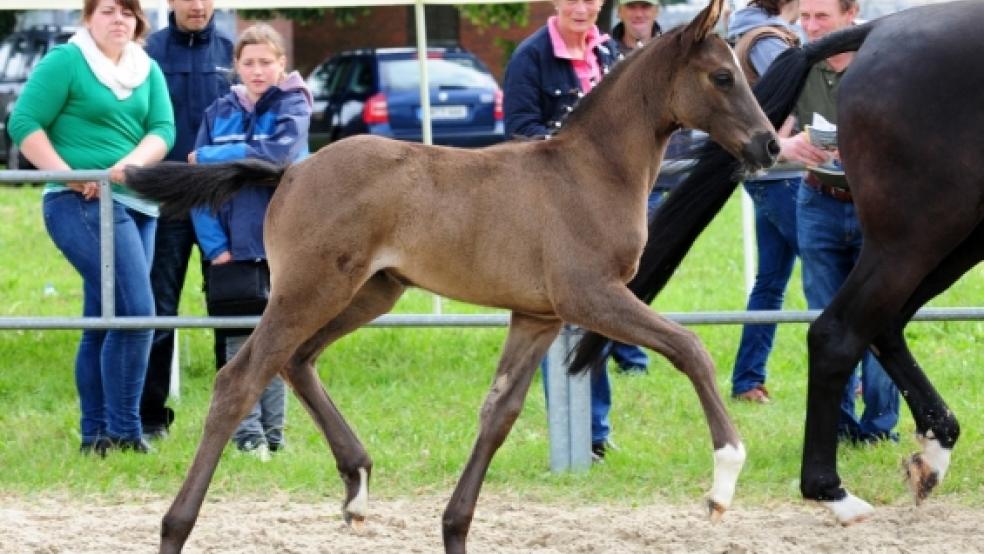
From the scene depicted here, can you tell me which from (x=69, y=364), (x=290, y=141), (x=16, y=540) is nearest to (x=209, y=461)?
(x=16, y=540)

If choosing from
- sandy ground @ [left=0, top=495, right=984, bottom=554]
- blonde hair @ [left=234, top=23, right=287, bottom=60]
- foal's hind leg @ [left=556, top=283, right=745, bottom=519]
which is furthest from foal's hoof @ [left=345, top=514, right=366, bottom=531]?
blonde hair @ [left=234, top=23, right=287, bottom=60]

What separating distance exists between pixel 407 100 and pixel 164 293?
42.0 ft

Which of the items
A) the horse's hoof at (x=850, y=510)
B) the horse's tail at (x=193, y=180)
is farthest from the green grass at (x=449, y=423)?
the horse's tail at (x=193, y=180)

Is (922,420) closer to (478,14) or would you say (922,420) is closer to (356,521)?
(356,521)

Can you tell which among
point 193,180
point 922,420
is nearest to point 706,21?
point 193,180

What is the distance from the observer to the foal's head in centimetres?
492

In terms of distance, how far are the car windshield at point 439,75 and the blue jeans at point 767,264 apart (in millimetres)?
12657

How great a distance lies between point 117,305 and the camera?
6.86 m

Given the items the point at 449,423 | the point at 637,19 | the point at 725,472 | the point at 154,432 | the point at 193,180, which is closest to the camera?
the point at 725,472

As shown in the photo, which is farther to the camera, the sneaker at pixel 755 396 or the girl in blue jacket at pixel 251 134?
the sneaker at pixel 755 396

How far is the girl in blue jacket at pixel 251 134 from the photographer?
21.6 feet

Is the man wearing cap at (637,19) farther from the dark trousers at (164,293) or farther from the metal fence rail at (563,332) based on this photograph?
the dark trousers at (164,293)

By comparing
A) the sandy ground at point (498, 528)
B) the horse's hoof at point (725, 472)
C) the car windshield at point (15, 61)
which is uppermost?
the horse's hoof at point (725, 472)

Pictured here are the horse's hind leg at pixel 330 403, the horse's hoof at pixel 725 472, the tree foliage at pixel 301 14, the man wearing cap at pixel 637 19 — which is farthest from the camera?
the tree foliage at pixel 301 14
